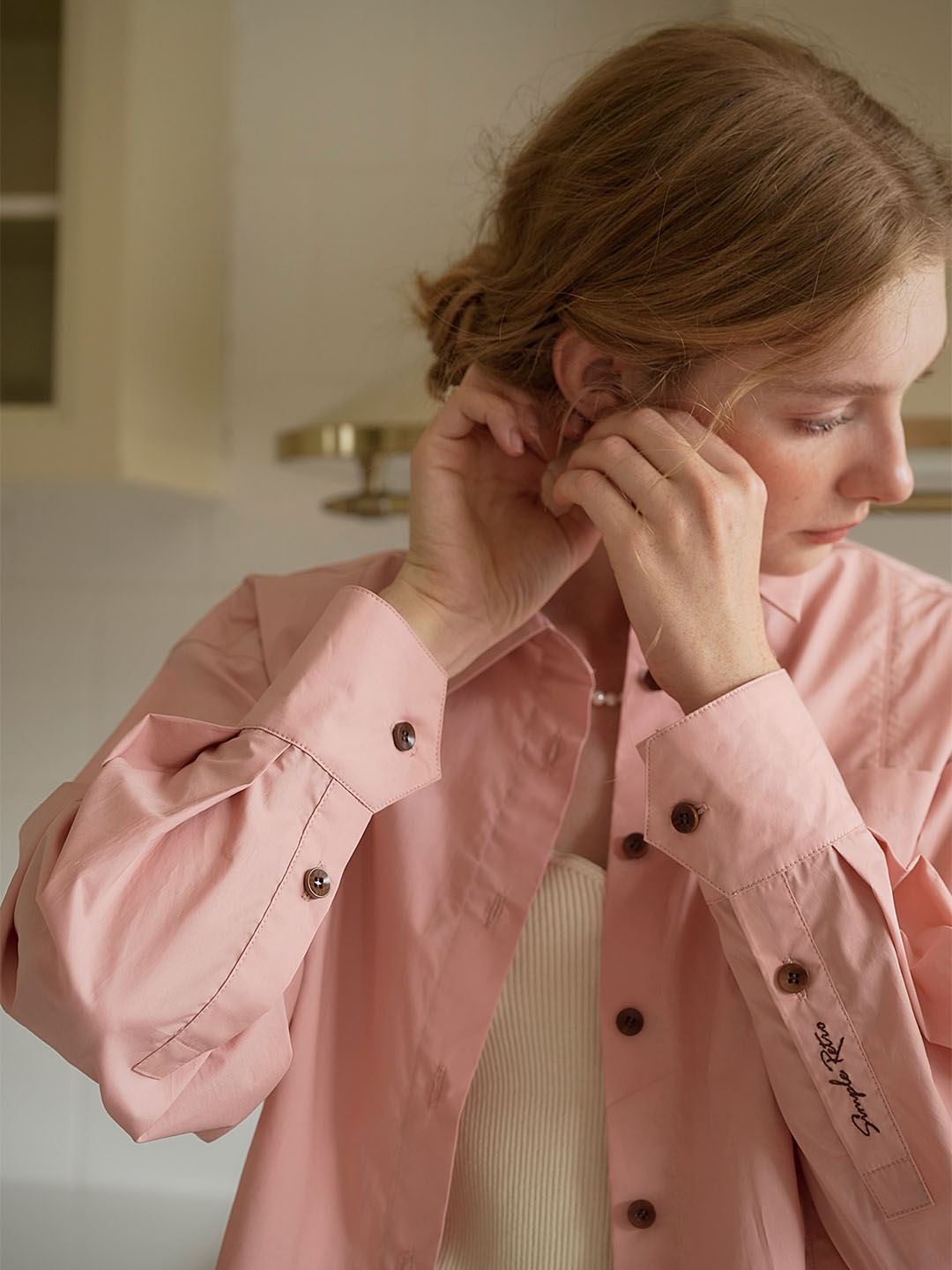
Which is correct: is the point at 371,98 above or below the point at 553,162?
above

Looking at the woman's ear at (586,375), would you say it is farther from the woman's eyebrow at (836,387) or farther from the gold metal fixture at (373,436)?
the gold metal fixture at (373,436)

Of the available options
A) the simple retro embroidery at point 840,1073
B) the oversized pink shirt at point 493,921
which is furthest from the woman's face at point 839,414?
the simple retro embroidery at point 840,1073

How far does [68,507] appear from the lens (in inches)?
63.5

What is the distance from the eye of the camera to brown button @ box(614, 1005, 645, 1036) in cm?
77

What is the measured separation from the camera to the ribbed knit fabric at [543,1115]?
2.57ft

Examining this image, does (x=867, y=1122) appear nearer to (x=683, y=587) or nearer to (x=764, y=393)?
(x=683, y=587)

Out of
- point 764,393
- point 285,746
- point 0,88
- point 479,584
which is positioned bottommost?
point 285,746

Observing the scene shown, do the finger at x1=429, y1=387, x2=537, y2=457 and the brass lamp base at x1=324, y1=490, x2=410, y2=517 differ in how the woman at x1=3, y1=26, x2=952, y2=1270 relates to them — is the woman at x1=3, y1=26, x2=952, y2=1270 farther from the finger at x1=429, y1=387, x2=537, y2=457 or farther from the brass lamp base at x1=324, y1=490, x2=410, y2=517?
the brass lamp base at x1=324, y1=490, x2=410, y2=517

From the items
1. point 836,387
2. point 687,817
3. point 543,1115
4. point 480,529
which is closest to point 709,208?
point 836,387

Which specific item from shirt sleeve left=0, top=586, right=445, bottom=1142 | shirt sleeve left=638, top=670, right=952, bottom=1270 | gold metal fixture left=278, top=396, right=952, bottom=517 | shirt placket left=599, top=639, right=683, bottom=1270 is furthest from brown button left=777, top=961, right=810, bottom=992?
gold metal fixture left=278, top=396, right=952, bottom=517

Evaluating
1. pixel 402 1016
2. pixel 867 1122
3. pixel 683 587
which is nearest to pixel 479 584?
pixel 683 587

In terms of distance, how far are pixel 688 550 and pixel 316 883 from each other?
323 millimetres

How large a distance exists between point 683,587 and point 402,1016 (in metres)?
0.36

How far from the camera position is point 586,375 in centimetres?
84
